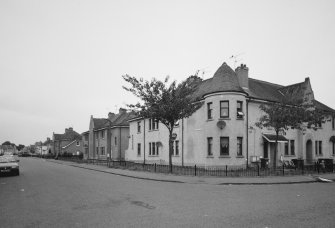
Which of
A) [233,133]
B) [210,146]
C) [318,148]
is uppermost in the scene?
[233,133]

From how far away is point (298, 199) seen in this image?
461 inches

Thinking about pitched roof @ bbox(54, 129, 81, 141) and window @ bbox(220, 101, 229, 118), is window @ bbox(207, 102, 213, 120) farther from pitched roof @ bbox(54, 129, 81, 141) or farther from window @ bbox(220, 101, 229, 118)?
pitched roof @ bbox(54, 129, 81, 141)

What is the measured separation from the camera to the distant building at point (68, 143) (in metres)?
95.9

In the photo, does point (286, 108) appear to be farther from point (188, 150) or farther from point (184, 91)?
point (188, 150)

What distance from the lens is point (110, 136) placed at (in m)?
42.2

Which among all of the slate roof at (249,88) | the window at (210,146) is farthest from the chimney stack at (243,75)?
the window at (210,146)

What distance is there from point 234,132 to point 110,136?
824 inches

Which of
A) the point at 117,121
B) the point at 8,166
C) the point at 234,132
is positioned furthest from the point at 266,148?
the point at 117,121

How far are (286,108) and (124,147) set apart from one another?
108 feet

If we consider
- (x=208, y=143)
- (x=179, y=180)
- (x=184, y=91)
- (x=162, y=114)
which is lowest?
(x=179, y=180)

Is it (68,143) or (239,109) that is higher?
(239,109)

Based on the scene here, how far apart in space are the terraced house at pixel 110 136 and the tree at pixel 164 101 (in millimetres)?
16056

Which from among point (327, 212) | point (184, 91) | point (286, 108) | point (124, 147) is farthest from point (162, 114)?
point (124, 147)

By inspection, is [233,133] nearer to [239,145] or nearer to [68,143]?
[239,145]
